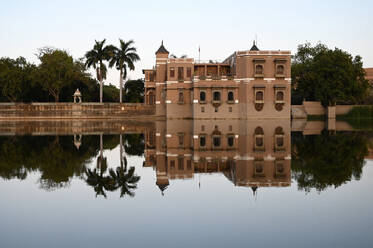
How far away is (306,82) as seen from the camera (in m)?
62.5

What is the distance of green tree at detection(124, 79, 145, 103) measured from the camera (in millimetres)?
75375

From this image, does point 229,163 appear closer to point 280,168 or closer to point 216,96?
point 280,168

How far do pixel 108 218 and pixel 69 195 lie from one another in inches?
82.8

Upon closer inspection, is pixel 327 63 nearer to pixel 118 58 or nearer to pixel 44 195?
pixel 118 58

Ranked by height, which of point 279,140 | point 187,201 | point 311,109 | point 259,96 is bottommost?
point 187,201

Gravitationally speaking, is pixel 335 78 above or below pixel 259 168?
above

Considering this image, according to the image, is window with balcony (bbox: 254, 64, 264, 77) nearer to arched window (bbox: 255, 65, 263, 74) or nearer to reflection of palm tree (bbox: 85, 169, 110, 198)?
arched window (bbox: 255, 65, 263, 74)

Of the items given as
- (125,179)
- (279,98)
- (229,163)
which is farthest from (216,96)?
(125,179)

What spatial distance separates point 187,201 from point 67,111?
2027 inches

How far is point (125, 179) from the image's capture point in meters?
10.5

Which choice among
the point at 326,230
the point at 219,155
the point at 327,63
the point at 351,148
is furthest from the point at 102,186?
the point at 327,63

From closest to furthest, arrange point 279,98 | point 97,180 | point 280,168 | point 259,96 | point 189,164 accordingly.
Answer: point 97,180 < point 280,168 < point 189,164 < point 259,96 < point 279,98

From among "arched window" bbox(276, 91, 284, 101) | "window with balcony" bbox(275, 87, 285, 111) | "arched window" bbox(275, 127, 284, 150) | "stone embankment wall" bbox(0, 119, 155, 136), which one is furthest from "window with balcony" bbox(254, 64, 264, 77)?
"arched window" bbox(275, 127, 284, 150)

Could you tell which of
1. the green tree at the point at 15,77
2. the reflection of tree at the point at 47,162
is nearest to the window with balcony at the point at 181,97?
the green tree at the point at 15,77
